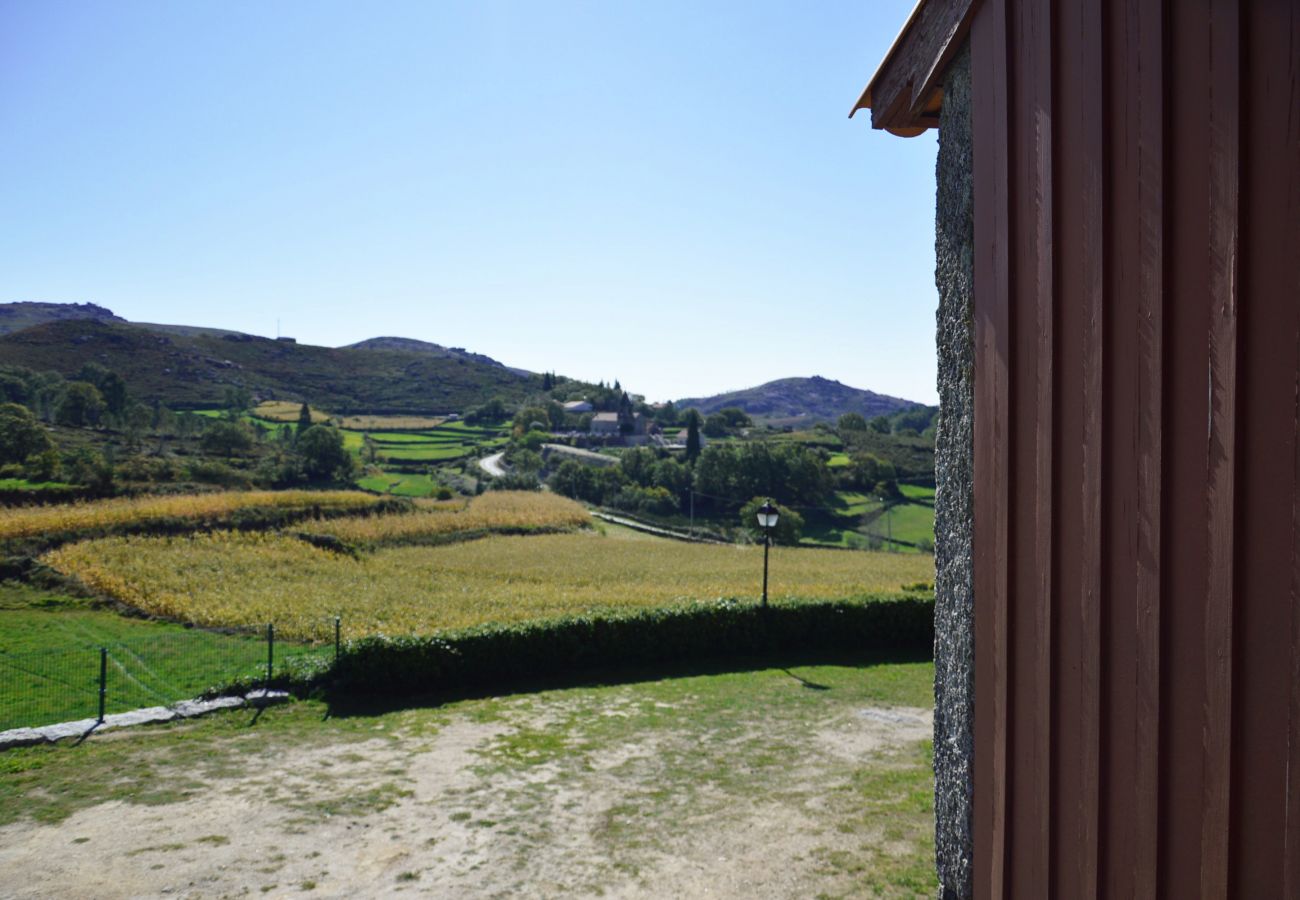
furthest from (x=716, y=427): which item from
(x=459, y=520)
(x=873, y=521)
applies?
(x=459, y=520)

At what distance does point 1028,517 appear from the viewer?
87.4 inches

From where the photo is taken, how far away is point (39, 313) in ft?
536

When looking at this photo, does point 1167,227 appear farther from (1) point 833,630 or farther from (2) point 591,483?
(2) point 591,483

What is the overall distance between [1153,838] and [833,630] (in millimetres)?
14667

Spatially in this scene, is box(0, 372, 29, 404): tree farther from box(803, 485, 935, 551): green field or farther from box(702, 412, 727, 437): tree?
box(702, 412, 727, 437): tree

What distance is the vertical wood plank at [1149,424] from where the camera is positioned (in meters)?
1.63

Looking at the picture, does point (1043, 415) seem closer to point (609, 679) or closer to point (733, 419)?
point (609, 679)

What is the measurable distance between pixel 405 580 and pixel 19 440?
856 inches

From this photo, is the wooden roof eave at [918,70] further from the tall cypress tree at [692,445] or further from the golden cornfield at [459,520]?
the tall cypress tree at [692,445]

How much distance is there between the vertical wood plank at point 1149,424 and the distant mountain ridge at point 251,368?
83880 mm

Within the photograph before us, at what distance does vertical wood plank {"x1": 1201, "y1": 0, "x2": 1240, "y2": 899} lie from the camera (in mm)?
1422

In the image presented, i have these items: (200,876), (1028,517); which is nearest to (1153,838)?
(1028,517)

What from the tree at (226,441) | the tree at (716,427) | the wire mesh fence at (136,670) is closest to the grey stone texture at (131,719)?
the wire mesh fence at (136,670)

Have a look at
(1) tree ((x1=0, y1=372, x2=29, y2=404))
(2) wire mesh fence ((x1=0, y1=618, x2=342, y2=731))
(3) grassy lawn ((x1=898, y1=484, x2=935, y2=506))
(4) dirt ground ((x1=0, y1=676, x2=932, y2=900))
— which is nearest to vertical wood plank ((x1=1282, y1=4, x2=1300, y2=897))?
(4) dirt ground ((x1=0, y1=676, x2=932, y2=900))
